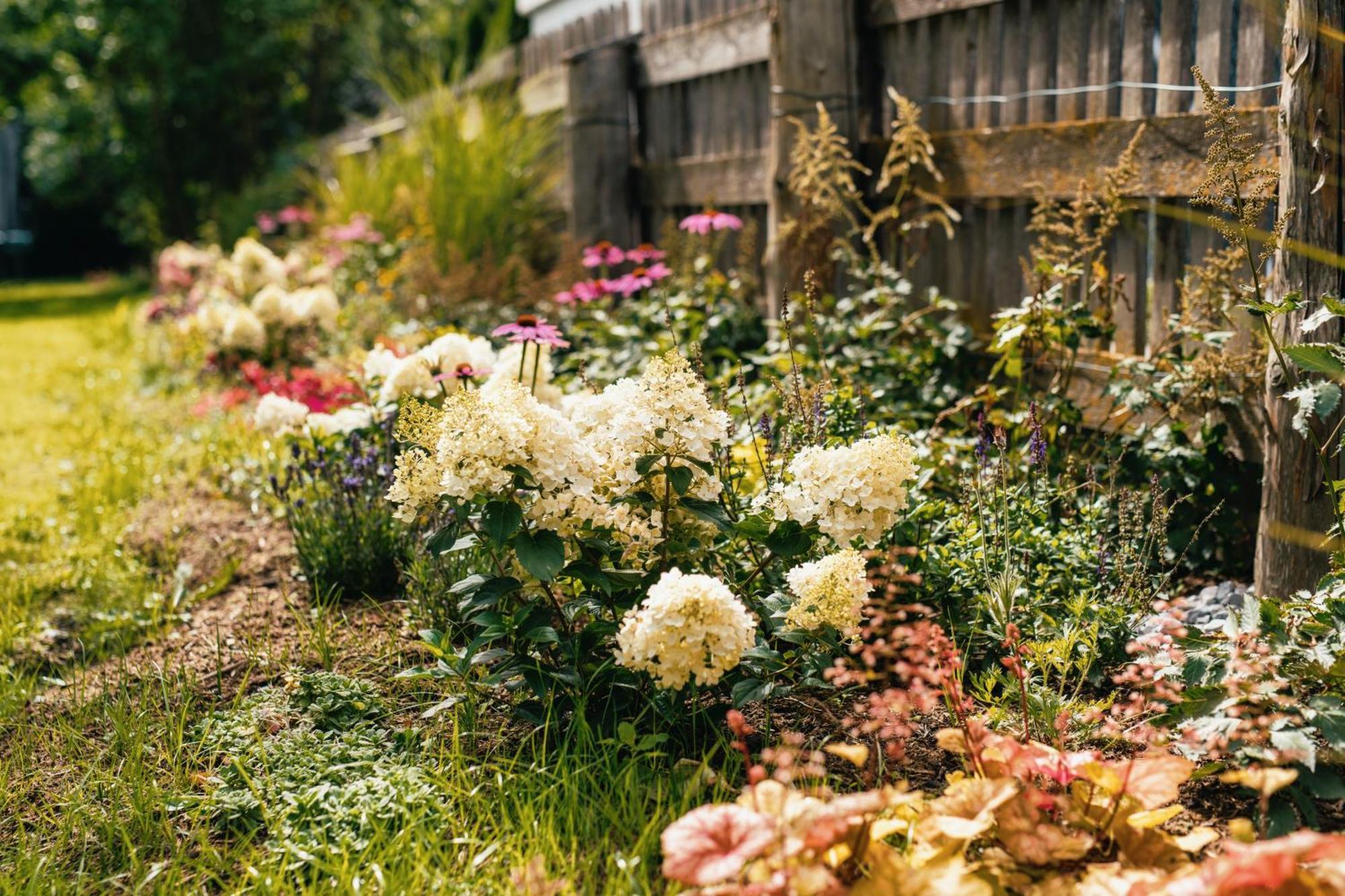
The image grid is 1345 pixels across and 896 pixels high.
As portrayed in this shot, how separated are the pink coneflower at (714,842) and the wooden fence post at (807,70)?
297 centimetres

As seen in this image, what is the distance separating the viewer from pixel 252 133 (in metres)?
16.5

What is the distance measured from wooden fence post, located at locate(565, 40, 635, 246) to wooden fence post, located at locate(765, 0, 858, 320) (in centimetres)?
161

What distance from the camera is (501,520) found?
7.65 feet

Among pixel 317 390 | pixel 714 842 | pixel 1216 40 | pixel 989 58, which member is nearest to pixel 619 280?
pixel 317 390

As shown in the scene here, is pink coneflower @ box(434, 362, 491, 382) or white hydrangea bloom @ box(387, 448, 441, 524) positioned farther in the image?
pink coneflower @ box(434, 362, 491, 382)

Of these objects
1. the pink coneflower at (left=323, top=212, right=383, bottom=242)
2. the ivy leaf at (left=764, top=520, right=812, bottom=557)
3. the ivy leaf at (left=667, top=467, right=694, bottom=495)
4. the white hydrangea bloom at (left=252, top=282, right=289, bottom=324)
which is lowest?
the ivy leaf at (left=764, top=520, right=812, bottom=557)

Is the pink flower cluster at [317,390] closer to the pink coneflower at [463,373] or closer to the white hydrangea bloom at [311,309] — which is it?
the white hydrangea bloom at [311,309]

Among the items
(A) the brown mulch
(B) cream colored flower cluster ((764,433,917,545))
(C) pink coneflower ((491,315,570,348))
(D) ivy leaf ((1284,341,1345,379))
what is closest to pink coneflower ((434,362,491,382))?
(C) pink coneflower ((491,315,570,348))

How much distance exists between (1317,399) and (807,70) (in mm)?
2614

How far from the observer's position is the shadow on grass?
13992 millimetres

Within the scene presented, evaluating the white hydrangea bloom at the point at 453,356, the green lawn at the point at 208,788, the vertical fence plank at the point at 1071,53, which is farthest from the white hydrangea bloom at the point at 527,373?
the vertical fence plank at the point at 1071,53

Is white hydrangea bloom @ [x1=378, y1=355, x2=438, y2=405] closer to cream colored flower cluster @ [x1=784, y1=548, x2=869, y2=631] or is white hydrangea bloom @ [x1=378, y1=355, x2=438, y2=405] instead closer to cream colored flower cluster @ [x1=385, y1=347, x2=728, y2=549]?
cream colored flower cluster @ [x1=385, y1=347, x2=728, y2=549]

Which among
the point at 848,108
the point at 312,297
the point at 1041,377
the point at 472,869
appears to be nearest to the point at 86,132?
the point at 312,297

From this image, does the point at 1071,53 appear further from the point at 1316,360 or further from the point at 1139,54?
the point at 1316,360
